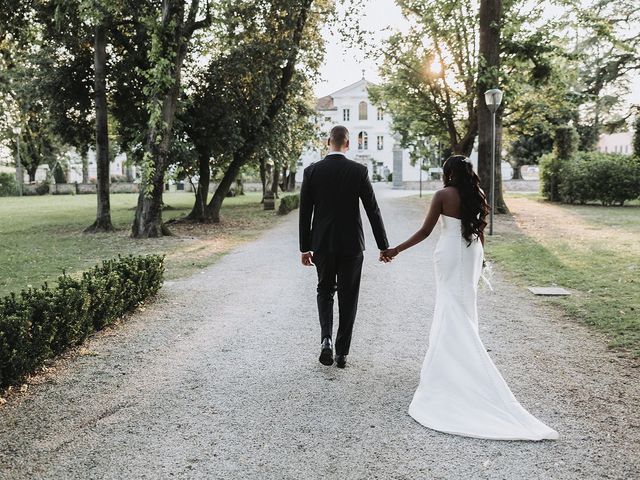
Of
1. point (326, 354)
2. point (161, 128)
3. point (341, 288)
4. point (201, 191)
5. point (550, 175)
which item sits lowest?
point (326, 354)

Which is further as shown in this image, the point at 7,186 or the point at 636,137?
the point at 7,186

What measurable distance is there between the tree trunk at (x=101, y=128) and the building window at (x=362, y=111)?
60863 millimetres

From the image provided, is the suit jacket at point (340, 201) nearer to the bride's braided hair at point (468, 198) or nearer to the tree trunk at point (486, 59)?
the bride's braided hair at point (468, 198)

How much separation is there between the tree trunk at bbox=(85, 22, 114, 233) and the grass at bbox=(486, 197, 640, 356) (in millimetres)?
12185

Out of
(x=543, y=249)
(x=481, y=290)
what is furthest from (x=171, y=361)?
(x=543, y=249)

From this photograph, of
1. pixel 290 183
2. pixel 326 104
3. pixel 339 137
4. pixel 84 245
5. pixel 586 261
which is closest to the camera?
pixel 339 137

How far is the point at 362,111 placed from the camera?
7700 cm

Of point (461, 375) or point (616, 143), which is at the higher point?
point (616, 143)

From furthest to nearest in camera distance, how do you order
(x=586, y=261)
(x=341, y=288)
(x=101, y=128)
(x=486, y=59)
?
(x=486, y=59)
(x=101, y=128)
(x=586, y=261)
(x=341, y=288)

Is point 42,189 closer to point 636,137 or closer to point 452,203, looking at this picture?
point 636,137

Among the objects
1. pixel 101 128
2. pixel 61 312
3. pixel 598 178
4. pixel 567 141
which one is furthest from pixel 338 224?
pixel 567 141

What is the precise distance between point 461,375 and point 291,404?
1.32 metres

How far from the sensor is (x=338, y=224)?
16.9ft

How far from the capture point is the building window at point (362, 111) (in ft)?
252
